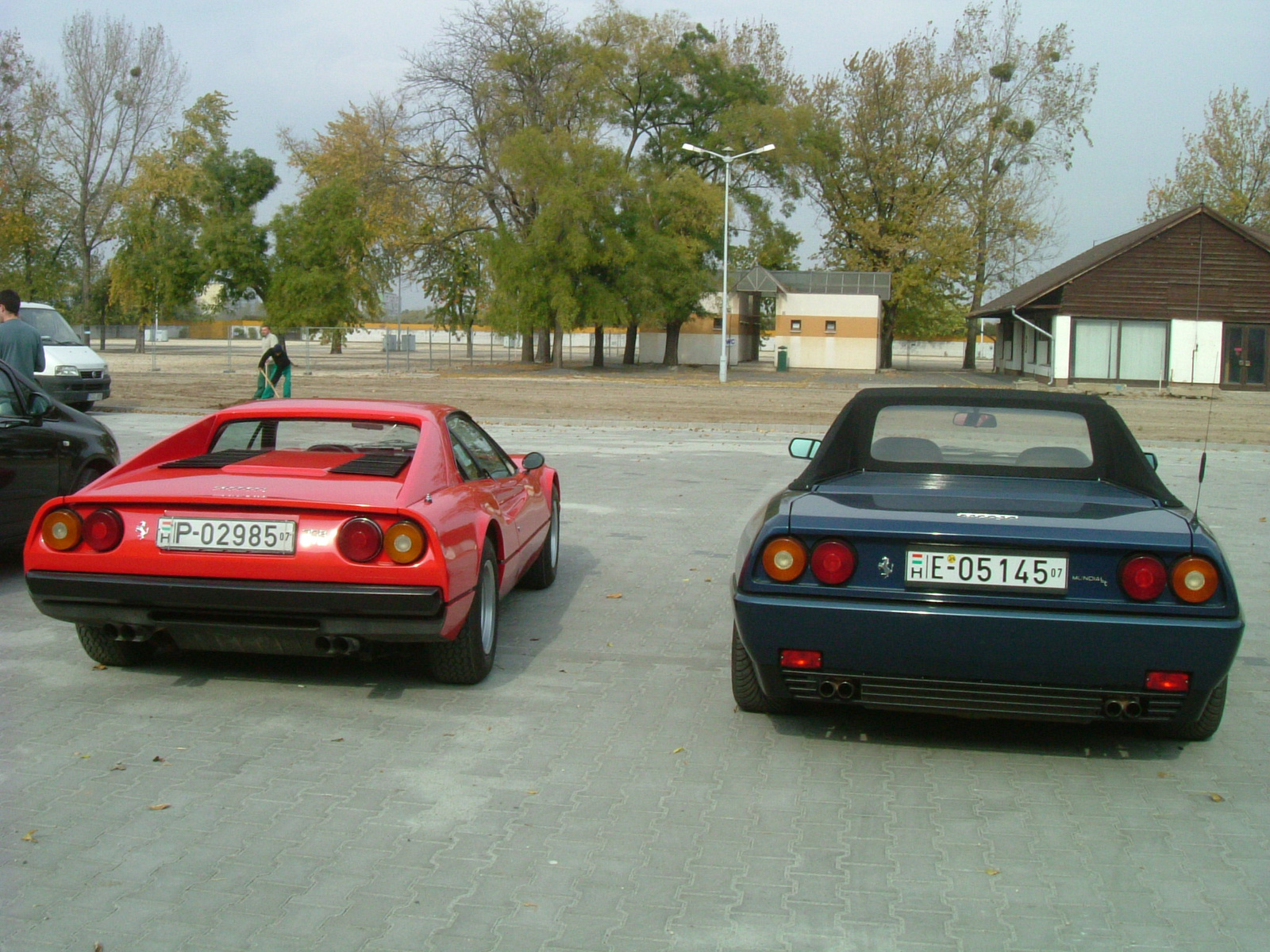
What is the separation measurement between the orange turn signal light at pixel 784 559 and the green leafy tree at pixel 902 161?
57284 mm

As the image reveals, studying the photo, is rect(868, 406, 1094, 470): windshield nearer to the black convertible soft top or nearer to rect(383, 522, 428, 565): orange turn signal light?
the black convertible soft top

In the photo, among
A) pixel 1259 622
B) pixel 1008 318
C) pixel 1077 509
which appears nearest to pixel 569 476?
pixel 1259 622

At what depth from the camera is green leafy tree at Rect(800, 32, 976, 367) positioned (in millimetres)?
61500

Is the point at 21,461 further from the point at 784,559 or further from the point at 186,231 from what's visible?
the point at 186,231

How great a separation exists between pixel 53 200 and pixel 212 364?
74.1 ft

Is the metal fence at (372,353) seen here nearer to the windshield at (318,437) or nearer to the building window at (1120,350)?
the building window at (1120,350)

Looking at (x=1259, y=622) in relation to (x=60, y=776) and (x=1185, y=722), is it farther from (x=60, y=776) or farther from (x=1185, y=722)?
(x=60, y=776)


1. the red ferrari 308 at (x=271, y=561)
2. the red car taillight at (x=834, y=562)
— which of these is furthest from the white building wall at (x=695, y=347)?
the red car taillight at (x=834, y=562)

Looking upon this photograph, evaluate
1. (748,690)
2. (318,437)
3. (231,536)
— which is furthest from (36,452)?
(748,690)

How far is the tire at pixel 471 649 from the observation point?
538 cm

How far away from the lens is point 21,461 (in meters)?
7.55

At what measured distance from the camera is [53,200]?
6425cm

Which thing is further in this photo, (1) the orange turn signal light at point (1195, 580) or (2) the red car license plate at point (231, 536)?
(2) the red car license plate at point (231, 536)

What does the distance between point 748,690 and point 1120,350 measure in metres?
46.0
